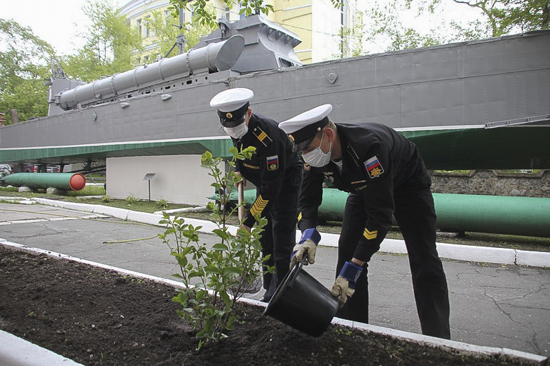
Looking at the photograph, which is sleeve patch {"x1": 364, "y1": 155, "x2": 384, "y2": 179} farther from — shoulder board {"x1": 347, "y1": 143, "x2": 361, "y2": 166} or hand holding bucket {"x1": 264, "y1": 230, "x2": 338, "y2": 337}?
hand holding bucket {"x1": 264, "y1": 230, "x2": 338, "y2": 337}

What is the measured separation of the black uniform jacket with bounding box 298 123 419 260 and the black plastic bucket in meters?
0.38

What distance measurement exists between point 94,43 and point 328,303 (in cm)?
3006

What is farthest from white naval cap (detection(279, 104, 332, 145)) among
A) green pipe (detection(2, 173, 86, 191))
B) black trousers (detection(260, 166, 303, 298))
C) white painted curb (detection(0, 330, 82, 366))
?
green pipe (detection(2, 173, 86, 191))

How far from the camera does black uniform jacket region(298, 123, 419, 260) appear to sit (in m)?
2.04

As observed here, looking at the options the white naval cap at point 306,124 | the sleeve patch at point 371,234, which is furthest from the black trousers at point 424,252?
the white naval cap at point 306,124

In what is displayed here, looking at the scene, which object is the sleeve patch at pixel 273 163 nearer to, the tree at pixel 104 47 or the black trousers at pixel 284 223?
the black trousers at pixel 284 223

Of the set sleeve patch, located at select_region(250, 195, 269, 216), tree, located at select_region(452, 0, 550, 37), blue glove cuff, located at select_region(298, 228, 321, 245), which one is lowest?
blue glove cuff, located at select_region(298, 228, 321, 245)

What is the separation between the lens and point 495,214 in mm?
5773

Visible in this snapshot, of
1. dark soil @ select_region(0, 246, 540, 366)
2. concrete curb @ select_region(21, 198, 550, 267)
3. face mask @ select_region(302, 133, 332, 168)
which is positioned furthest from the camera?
concrete curb @ select_region(21, 198, 550, 267)

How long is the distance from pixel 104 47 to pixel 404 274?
28.7 metres

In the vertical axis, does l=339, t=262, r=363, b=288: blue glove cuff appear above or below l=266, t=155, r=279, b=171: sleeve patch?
below

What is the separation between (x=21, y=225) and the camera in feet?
23.0

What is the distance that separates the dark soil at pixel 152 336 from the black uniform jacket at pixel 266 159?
75cm

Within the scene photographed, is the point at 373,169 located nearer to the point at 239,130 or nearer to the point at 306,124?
the point at 306,124
